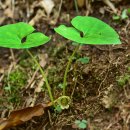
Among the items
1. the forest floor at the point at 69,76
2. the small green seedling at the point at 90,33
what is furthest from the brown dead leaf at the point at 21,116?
the small green seedling at the point at 90,33

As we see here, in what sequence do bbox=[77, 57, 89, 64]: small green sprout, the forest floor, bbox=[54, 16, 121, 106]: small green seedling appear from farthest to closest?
bbox=[77, 57, 89, 64]: small green sprout, the forest floor, bbox=[54, 16, 121, 106]: small green seedling

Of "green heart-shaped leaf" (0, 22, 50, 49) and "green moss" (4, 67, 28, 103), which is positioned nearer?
"green heart-shaped leaf" (0, 22, 50, 49)

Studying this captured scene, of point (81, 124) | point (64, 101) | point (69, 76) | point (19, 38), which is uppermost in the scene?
point (19, 38)

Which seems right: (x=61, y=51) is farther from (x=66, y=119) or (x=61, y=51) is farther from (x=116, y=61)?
(x=66, y=119)

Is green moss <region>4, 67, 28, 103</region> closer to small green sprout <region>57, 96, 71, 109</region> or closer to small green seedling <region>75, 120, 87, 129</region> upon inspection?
small green sprout <region>57, 96, 71, 109</region>

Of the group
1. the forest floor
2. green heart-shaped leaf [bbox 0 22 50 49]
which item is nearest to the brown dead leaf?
the forest floor

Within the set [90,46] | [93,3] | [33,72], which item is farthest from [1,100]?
[93,3]

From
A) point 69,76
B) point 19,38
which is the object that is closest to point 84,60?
point 69,76

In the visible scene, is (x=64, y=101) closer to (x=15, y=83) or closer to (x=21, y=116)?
(x=21, y=116)
